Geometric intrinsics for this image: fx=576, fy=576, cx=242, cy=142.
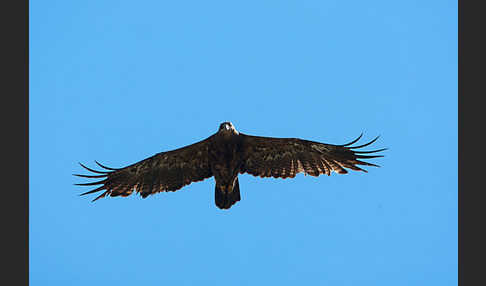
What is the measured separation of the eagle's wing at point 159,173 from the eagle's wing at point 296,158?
3.16 feet

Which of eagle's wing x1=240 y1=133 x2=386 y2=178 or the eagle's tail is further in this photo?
eagle's wing x1=240 y1=133 x2=386 y2=178

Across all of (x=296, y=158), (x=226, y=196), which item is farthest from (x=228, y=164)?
(x=296, y=158)

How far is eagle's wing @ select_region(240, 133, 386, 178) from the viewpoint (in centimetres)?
1217

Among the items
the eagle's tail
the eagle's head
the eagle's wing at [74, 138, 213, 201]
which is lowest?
the eagle's tail

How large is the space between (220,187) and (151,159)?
176 centimetres

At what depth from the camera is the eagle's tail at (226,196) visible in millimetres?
11609

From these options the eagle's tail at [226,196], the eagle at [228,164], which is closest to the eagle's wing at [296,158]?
the eagle at [228,164]

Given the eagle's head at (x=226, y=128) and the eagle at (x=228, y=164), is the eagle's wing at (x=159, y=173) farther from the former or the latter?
the eagle's head at (x=226, y=128)

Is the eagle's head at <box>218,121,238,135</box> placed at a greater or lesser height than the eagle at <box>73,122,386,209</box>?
greater

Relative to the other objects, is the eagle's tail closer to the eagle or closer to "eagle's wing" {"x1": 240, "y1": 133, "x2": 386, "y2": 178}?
the eagle

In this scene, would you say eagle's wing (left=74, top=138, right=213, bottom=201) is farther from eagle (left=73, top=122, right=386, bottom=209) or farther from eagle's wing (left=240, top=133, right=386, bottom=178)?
eagle's wing (left=240, top=133, right=386, bottom=178)

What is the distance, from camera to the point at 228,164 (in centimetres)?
1189

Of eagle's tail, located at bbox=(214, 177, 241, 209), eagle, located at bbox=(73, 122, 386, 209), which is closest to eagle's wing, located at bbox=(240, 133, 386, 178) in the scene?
eagle, located at bbox=(73, 122, 386, 209)

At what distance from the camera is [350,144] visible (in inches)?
476
